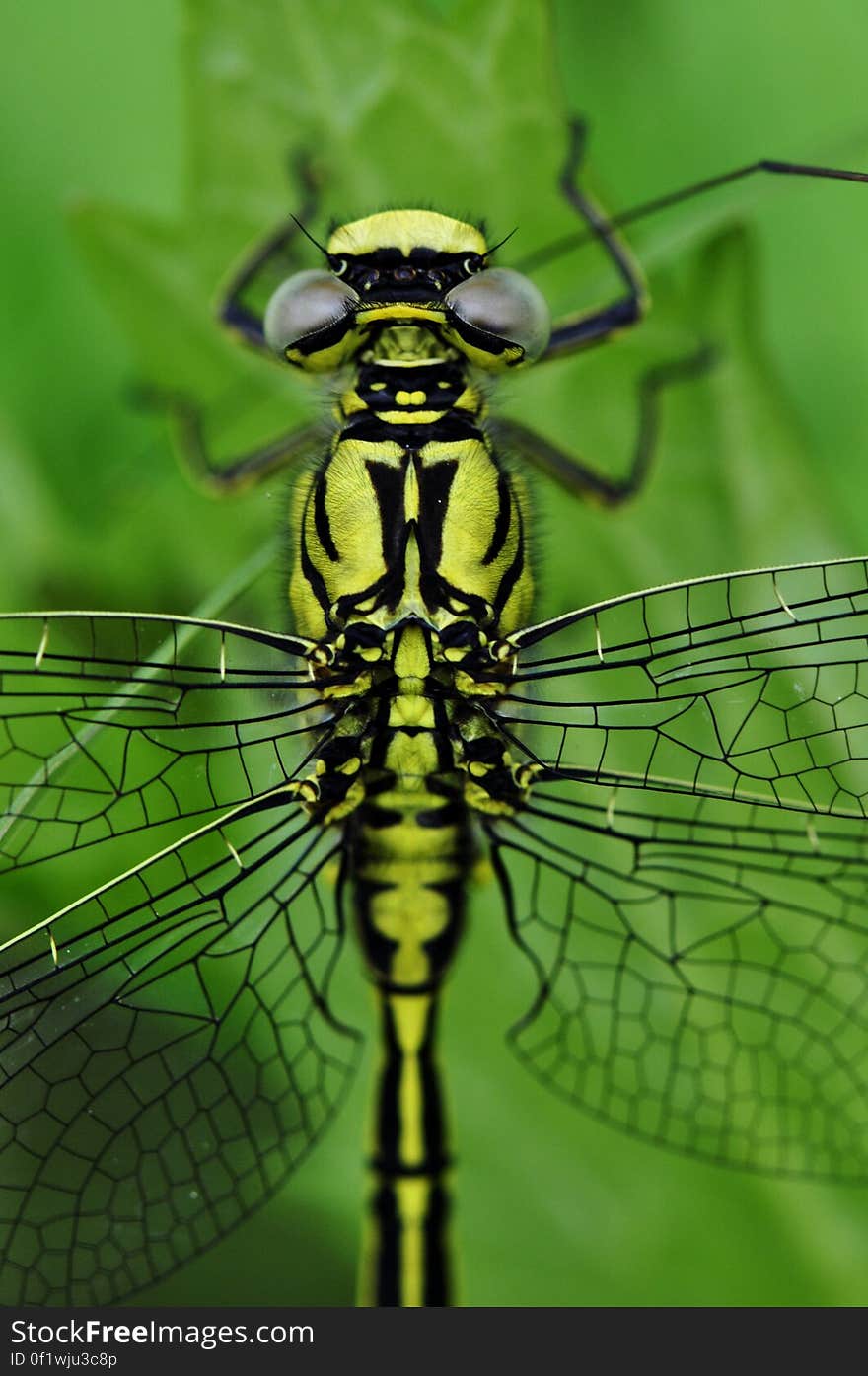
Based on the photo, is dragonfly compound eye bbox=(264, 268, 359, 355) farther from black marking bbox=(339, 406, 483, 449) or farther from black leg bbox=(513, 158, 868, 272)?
black leg bbox=(513, 158, 868, 272)

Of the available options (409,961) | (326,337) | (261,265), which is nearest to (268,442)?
(261,265)

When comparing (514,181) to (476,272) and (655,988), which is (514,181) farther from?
(655,988)

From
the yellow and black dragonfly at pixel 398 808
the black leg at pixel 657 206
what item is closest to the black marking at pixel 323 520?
the yellow and black dragonfly at pixel 398 808

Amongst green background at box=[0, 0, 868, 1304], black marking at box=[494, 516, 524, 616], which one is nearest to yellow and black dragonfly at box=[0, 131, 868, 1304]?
black marking at box=[494, 516, 524, 616]

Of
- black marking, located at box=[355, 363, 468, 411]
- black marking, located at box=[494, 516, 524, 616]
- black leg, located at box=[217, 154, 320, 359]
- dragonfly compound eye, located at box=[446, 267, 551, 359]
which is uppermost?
black leg, located at box=[217, 154, 320, 359]

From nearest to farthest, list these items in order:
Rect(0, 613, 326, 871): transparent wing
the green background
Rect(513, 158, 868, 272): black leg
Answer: Rect(0, 613, 326, 871): transparent wing
Rect(513, 158, 868, 272): black leg
the green background

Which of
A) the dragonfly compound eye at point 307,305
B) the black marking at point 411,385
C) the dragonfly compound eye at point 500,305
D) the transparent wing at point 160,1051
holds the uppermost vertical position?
the dragonfly compound eye at point 307,305

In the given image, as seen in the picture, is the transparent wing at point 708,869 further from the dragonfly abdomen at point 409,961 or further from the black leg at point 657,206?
the black leg at point 657,206

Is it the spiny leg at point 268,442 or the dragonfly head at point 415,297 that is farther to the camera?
the spiny leg at point 268,442
